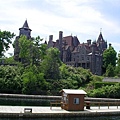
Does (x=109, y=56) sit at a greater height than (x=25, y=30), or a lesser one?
lesser

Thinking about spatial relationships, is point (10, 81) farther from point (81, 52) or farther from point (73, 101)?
point (81, 52)

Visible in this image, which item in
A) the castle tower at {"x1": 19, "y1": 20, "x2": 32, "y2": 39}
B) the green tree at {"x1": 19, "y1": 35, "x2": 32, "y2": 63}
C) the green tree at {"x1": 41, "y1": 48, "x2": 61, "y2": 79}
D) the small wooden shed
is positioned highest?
the castle tower at {"x1": 19, "y1": 20, "x2": 32, "y2": 39}

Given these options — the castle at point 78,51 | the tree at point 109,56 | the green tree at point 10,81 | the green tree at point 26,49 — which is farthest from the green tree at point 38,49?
the tree at point 109,56

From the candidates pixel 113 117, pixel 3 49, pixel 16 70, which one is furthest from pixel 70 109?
pixel 3 49

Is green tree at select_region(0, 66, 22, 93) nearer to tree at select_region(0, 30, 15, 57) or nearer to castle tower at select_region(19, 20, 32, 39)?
tree at select_region(0, 30, 15, 57)

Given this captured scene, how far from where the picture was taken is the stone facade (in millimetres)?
79500

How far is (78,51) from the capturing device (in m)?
83.4

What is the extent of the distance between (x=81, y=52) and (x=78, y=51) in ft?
5.26

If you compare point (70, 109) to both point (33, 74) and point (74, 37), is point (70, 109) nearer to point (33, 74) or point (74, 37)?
point (33, 74)

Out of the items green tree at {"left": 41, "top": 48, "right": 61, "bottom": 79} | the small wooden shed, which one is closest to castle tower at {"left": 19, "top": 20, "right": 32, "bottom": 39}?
green tree at {"left": 41, "top": 48, "right": 61, "bottom": 79}

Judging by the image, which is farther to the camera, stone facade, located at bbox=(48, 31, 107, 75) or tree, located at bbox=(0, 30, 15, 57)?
stone facade, located at bbox=(48, 31, 107, 75)

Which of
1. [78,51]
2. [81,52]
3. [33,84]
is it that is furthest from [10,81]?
[78,51]

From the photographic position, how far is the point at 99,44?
287 feet

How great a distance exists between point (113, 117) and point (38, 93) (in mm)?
23102
